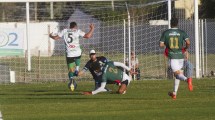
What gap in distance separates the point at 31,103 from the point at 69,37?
254 inches

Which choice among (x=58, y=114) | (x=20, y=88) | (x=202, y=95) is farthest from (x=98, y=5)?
(x=58, y=114)

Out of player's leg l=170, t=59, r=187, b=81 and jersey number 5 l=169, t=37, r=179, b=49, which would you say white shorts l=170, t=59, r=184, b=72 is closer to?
player's leg l=170, t=59, r=187, b=81

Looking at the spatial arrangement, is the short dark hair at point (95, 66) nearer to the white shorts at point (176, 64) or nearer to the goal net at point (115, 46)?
the white shorts at point (176, 64)

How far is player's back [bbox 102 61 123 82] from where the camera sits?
24.7 metres

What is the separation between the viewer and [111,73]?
24750 mm

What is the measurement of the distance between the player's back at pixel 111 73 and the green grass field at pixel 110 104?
51 cm

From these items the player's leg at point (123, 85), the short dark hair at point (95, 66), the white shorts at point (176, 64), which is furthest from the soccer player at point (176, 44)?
the short dark hair at point (95, 66)

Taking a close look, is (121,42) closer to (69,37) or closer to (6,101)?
(69,37)

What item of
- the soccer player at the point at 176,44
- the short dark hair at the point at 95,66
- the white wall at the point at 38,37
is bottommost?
the short dark hair at the point at 95,66

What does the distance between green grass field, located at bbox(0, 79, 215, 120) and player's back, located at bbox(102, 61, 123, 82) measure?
20.1 inches

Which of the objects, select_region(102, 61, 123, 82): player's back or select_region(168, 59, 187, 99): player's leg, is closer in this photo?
select_region(168, 59, 187, 99): player's leg

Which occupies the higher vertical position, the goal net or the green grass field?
the goal net

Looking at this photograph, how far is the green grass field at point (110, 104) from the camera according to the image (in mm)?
17766

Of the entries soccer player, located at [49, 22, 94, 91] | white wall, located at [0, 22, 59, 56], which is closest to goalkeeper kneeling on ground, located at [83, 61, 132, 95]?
soccer player, located at [49, 22, 94, 91]
